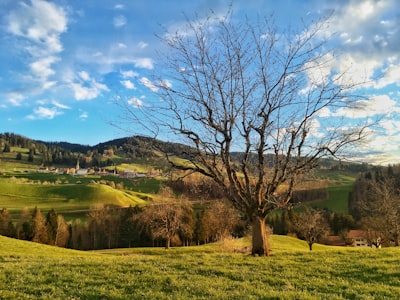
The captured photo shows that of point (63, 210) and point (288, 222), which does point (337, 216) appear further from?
point (63, 210)

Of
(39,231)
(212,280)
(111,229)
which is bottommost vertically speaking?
(111,229)

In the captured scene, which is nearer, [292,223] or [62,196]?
[292,223]

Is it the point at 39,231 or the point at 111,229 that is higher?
the point at 39,231

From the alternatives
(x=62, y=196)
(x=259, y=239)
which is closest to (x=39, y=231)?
(x=259, y=239)

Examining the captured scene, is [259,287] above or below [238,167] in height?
below

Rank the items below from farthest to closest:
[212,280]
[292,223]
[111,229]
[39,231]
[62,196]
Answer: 1. [62,196]
2. [292,223]
3. [111,229]
4. [39,231]
5. [212,280]

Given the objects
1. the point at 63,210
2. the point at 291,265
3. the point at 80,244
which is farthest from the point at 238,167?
the point at 63,210

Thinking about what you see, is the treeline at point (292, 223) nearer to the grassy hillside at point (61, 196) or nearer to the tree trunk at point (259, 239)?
the grassy hillside at point (61, 196)

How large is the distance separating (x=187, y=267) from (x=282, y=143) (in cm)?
741

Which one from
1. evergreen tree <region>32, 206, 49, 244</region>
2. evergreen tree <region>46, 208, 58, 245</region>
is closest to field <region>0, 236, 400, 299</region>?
evergreen tree <region>32, 206, 49, 244</region>

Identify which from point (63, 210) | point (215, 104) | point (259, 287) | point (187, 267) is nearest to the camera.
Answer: point (259, 287)

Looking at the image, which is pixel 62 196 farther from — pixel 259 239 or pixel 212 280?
pixel 212 280

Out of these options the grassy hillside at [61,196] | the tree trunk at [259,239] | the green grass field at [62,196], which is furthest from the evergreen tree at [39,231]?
the tree trunk at [259,239]

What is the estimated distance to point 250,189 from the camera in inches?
648
